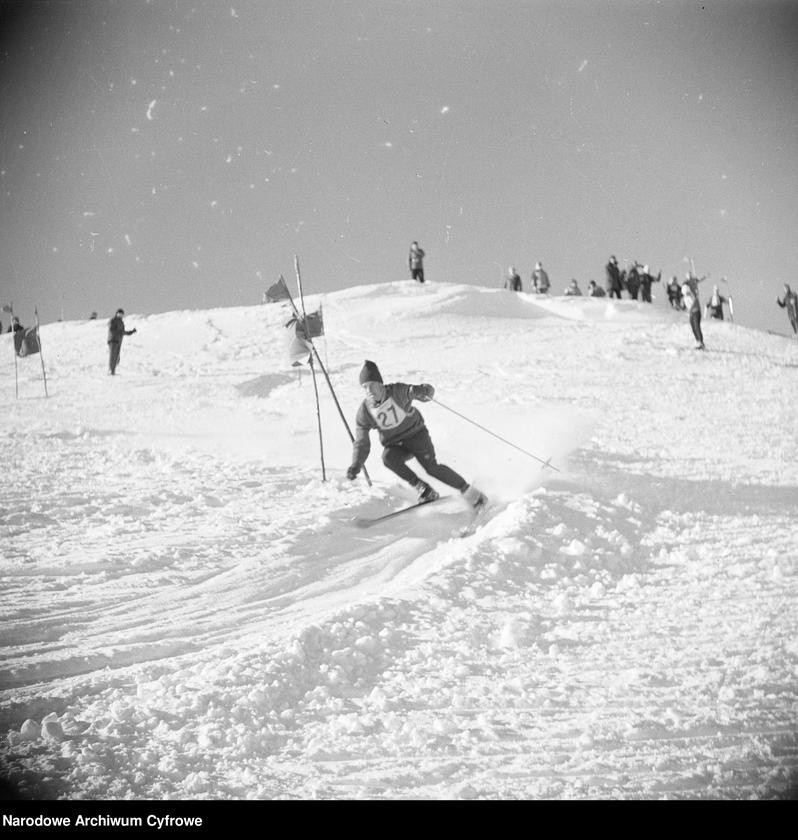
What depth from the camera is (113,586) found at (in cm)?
524

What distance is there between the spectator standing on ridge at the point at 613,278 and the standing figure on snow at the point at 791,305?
211 inches

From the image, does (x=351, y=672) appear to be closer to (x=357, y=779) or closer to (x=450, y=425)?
(x=357, y=779)

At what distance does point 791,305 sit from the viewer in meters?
24.3

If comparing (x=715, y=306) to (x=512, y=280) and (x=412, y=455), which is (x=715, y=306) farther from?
(x=412, y=455)

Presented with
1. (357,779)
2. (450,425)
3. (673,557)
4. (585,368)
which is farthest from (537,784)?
(585,368)

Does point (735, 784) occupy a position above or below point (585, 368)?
below

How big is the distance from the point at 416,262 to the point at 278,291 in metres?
17.0

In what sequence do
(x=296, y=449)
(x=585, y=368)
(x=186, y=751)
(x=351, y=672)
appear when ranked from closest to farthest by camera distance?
1. (x=186, y=751)
2. (x=351, y=672)
3. (x=296, y=449)
4. (x=585, y=368)

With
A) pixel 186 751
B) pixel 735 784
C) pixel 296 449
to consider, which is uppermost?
pixel 296 449

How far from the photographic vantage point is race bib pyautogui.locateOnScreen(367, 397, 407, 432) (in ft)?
24.1

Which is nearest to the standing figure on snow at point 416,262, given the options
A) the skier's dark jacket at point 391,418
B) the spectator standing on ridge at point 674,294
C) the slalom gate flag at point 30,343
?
the spectator standing on ridge at point 674,294

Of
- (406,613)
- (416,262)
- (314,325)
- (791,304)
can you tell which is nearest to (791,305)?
(791,304)

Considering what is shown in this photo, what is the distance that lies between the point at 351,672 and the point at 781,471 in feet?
21.0

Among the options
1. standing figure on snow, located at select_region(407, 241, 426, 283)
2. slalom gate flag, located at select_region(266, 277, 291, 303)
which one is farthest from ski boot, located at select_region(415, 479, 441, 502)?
standing figure on snow, located at select_region(407, 241, 426, 283)
